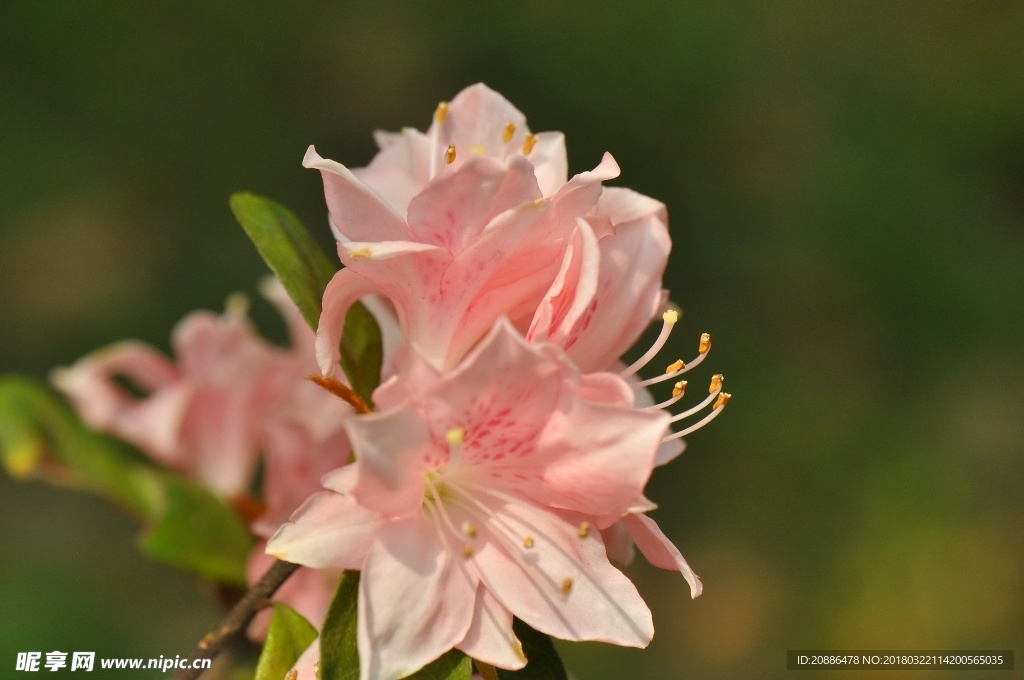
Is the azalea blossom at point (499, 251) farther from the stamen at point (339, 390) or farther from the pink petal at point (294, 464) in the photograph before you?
the pink petal at point (294, 464)

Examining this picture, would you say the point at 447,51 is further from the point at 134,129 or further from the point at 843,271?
the point at 843,271

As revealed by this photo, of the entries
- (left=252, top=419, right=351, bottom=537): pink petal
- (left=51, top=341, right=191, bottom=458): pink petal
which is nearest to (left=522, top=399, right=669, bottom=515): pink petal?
(left=252, top=419, right=351, bottom=537): pink petal

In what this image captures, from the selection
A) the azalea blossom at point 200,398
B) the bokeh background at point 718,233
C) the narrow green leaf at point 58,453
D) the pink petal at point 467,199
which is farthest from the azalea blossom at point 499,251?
the bokeh background at point 718,233

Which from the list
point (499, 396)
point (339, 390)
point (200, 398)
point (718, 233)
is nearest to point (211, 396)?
point (200, 398)

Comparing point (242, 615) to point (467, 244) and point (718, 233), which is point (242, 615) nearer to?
point (467, 244)

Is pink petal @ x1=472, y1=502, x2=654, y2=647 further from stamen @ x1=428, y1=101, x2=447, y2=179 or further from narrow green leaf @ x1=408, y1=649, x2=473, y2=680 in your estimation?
stamen @ x1=428, y1=101, x2=447, y2=179

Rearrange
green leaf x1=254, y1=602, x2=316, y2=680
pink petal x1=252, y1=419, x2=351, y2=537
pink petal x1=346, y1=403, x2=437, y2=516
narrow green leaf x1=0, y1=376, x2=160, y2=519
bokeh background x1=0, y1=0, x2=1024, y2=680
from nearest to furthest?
1. pink petal x1=346, y1=403, x2=437, y2=516
2. green leaf x1=254, y1=602, x2=316, y2=680
3. pink petal x1=252, y1=419, x2=351, y2=537
4. narrow green leaf x1=0, y1=376, x2=160, y2=519
5. bokeh background x1=0, y1=0, x2=1024, y2=680
